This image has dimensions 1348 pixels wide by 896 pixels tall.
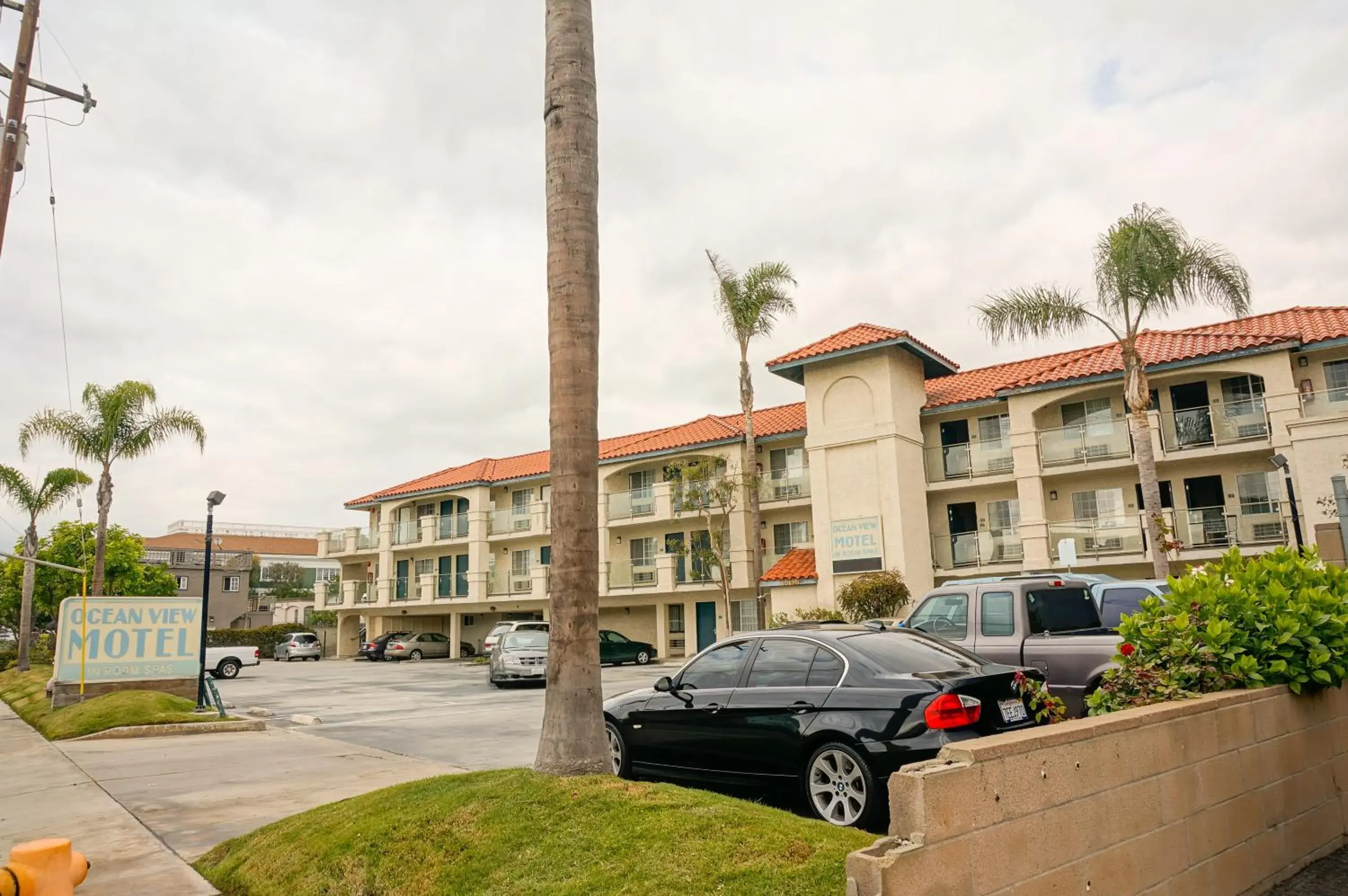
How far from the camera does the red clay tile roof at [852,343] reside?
2970 cm

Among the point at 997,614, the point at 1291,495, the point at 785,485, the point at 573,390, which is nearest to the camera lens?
the point at 573,390

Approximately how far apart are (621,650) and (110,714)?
20560mm

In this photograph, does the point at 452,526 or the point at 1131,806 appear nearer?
the point at 1131,806

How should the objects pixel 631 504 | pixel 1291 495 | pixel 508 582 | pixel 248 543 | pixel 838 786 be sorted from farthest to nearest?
pixel 248 543
pixel 508 582
pixel 631 504
pixel 1291 495
pixel 838 786

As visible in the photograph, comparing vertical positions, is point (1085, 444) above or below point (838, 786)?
above

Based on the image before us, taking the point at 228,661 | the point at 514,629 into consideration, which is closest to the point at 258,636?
the point at 228,661

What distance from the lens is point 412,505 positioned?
52156mm

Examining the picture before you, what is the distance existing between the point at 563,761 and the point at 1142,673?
3.96 meters

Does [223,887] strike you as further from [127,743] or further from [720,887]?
[127,743]

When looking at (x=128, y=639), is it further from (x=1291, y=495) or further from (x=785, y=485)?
(x=1291, y=495)

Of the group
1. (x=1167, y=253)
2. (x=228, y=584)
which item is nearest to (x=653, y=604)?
(x=1167, y=253)

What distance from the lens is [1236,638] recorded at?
636 cm

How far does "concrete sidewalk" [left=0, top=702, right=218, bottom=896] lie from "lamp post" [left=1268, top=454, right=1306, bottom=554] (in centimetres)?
2120

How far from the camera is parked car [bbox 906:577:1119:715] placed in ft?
29.7
